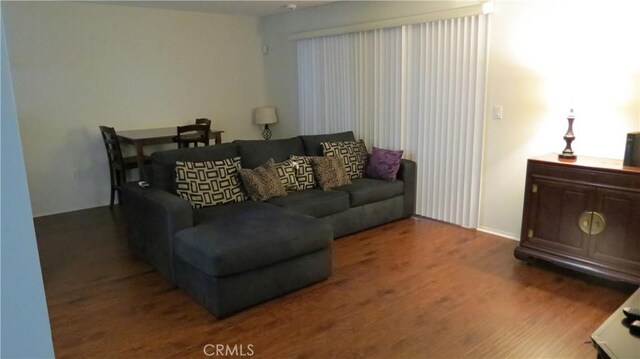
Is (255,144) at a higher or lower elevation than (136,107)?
lower

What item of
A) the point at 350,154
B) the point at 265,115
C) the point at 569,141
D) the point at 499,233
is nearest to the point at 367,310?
the point at 499,233

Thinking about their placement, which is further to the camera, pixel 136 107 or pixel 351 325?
pixel 136 107

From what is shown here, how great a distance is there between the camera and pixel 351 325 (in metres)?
2.57

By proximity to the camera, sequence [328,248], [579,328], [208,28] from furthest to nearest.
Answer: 1. [208,28]
2. [328,248]
3. [579,328]

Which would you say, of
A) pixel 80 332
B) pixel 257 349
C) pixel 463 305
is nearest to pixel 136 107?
pixel 80 332

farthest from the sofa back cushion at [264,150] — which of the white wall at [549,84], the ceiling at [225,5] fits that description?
the ceiling at [225,5]

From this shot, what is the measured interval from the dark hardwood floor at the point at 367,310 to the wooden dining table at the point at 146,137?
1.34 meters

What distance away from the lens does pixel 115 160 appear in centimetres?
494

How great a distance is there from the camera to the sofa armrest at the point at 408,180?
4504 millimetres

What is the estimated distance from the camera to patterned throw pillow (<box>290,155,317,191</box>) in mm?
4176

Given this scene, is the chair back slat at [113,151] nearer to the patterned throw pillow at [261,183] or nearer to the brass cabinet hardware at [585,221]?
the patterned throw pillow at [261,183]

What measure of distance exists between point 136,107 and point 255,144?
7.02 ft

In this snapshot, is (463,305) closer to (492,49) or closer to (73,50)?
(492,49)

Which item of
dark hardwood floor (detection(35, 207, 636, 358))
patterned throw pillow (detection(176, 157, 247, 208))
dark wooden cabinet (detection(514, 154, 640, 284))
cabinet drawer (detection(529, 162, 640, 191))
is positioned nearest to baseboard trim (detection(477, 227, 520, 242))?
dark hardwood floor (detection(35, 207, 636, 358))
